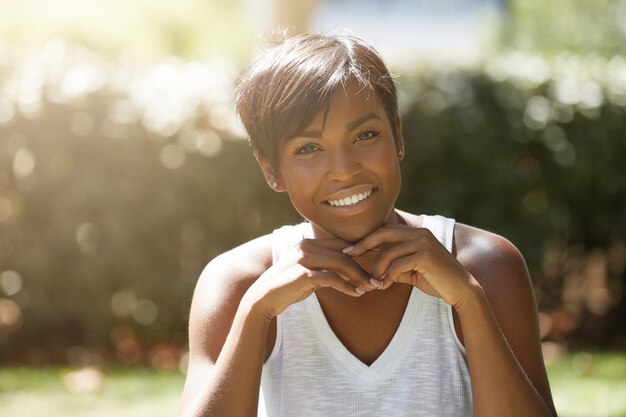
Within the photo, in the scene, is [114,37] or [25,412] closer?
[25,412]

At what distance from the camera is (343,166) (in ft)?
8.61

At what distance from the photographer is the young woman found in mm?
2549

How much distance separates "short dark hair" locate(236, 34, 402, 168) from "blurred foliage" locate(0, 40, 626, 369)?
11.2 feet

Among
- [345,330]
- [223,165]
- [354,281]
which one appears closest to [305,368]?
[345,330]

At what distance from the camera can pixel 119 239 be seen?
6.27 m

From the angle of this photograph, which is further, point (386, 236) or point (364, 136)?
point (364, 136)

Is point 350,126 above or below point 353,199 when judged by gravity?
above

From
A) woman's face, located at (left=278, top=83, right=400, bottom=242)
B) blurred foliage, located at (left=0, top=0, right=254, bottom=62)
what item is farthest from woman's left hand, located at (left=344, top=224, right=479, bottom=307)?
blurred foliage, located at (left=0, top=0, right=254, bottom=62)

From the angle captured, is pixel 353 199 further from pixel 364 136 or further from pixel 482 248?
pixel 482 248

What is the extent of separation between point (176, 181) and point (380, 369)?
3733 millimetres

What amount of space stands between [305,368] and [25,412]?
2775mm

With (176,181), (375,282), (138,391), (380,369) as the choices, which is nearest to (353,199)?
(375,282)

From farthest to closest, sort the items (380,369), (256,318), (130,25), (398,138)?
1. (130,25)
2. (398,138)
3. (380,369)
4. (256,318)

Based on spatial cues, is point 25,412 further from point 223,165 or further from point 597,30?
point 597,30
